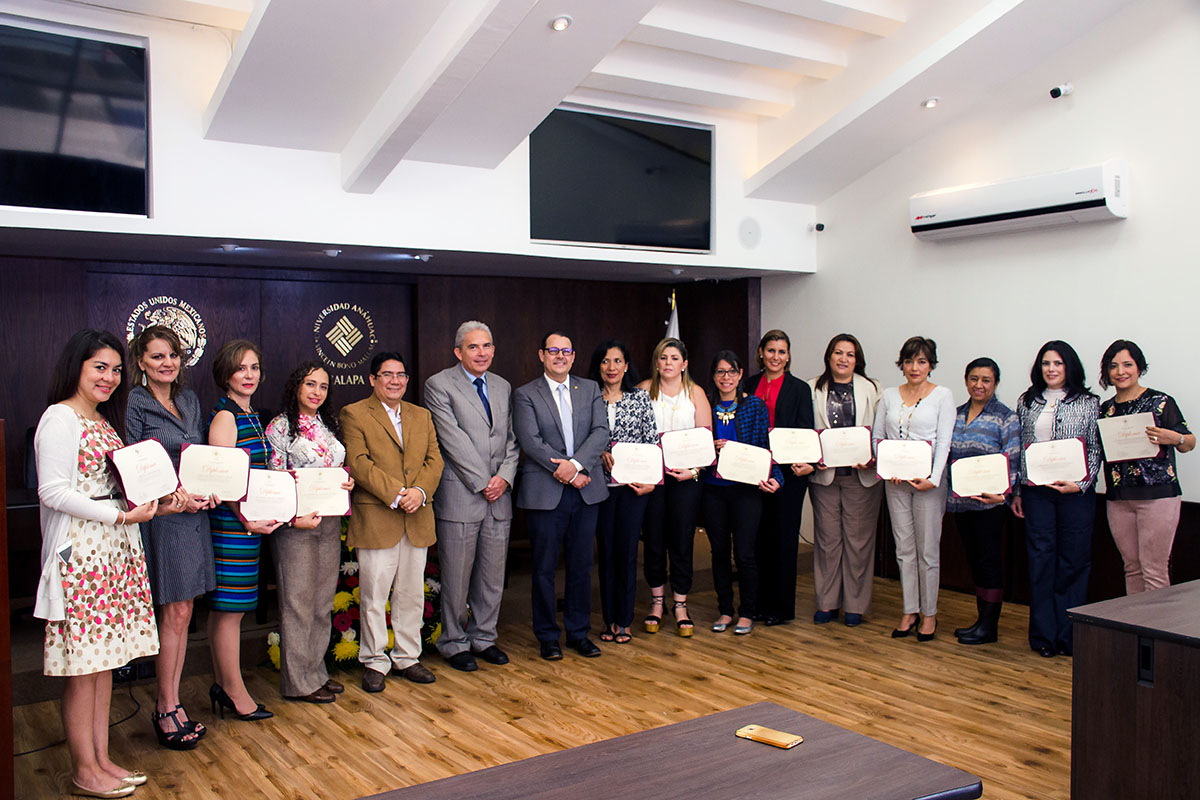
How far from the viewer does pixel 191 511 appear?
3525 millimetres

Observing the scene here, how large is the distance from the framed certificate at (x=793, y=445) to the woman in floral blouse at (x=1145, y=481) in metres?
1.41

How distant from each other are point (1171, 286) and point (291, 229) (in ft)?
15.5

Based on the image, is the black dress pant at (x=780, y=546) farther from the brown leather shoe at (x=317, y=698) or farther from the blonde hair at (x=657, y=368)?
the brown leather shoe at (x=317, y=698)

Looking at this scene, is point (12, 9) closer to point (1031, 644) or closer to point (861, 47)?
point (861, 47)

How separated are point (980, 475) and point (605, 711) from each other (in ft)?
7.36

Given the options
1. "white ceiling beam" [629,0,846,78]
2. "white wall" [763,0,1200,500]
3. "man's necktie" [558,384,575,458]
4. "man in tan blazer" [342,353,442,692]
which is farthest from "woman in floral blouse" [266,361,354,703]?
"white wall" [763,0,1200,500]

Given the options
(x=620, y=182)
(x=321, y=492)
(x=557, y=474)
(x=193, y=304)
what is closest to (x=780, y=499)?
(x=557, y=474)

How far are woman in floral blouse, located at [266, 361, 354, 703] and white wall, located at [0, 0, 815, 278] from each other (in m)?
1.39

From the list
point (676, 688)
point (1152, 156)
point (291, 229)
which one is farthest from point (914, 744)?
point (291, 229)

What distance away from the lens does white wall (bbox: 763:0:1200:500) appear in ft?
16.5

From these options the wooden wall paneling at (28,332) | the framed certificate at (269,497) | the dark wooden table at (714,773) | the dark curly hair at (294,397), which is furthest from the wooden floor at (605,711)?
the wooden wall paneling at (28,332)

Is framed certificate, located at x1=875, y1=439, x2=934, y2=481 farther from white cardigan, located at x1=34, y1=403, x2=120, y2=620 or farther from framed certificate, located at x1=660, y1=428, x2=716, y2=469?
white cardigan, located at x1=34, y1=403, x2=120, y2=620

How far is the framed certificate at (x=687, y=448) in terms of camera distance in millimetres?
4938

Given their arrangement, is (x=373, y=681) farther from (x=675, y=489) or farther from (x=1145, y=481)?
(x=1145, y=481)
